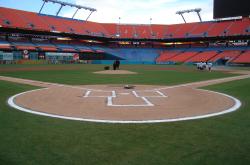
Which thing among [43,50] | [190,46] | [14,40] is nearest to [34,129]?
[43,50]

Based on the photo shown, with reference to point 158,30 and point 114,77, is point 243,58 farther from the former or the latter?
point 114,77

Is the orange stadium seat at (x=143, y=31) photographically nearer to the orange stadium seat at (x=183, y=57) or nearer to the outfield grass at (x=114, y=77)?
the orange stadium seat at (x=183, y=57)

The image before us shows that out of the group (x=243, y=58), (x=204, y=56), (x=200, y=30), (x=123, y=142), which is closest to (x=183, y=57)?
(x=204, y=56)

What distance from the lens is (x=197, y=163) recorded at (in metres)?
4.47

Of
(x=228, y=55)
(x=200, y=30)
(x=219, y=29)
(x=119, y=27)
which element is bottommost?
(x=228, y=55)

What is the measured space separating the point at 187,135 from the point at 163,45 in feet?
283

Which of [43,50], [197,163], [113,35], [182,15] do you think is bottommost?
[197,163]

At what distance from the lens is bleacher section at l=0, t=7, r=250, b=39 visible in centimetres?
6769

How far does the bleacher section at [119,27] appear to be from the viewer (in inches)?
2665

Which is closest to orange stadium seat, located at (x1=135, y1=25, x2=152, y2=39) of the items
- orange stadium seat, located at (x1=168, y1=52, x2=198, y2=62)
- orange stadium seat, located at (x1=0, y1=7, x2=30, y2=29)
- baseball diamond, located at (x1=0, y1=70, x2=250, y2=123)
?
orange stadium seat, located at (x1=168, y1=52, x2=198, y2=62)

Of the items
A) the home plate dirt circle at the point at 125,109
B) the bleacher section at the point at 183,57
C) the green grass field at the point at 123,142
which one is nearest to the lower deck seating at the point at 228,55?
the bleacher section at the point at 183,57

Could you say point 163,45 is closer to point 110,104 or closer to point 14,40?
point 14,40

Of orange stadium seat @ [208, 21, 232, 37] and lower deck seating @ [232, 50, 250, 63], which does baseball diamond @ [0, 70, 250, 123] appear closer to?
lower deck seating @ [232, 50, 250, 63]

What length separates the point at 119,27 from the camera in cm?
9100
